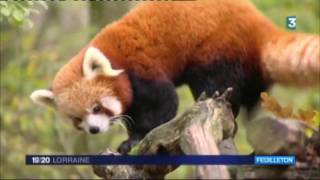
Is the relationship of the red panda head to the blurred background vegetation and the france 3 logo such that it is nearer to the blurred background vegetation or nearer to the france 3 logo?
the blurred background vegetation

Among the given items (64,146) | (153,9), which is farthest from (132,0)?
(64,146)

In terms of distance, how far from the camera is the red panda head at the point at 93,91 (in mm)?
3727

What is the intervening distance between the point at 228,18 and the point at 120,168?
875 mm

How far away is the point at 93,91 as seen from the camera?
3.76 m

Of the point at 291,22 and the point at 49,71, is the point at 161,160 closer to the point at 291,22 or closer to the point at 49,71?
the point at 291,22

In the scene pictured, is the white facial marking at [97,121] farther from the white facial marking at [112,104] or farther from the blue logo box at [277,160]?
the blue logo box at [277,160]

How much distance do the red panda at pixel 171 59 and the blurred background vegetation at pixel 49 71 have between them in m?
0.09

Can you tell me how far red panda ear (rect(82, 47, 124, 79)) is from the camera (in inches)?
146

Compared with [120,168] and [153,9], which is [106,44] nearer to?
[153,9]

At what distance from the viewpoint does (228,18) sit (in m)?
3.74

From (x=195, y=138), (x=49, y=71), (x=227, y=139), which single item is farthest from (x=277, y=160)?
(x=49, y=71)

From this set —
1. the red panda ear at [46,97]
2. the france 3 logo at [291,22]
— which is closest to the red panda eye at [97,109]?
the red panda ear at [46,97]

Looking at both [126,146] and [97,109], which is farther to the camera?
[126,146]

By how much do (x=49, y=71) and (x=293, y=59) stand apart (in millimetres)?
1753
